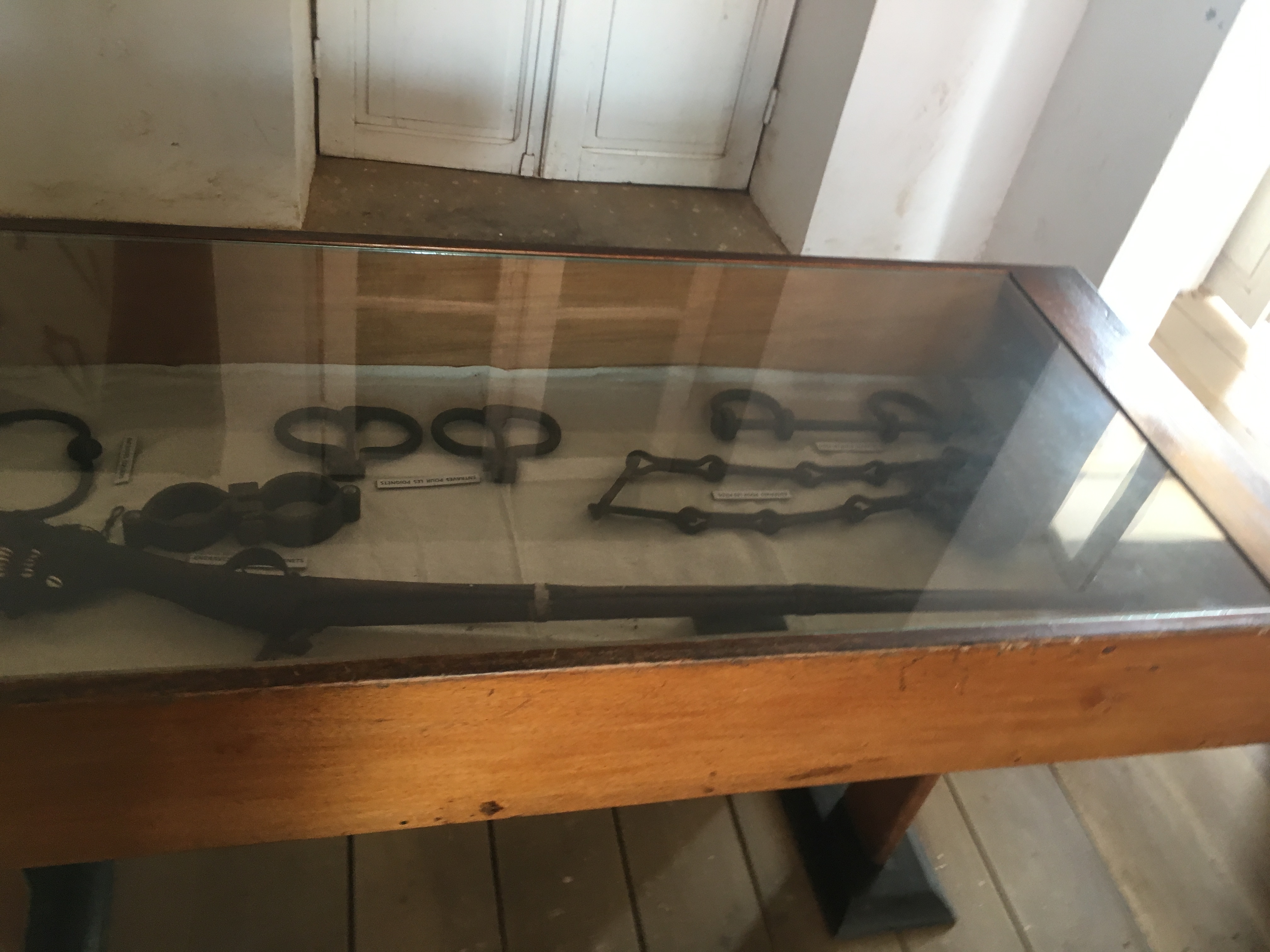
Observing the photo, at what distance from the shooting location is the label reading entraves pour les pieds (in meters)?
0.84

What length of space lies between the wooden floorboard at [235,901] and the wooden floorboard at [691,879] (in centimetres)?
30

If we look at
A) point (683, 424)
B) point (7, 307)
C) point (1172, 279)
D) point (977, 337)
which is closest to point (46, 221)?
point (7, 307)

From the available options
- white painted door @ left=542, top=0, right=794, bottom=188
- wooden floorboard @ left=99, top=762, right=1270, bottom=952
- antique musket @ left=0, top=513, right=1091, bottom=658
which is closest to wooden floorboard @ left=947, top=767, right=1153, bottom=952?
wooden floorboard @ left=99, top=762, right=1270, bottom=952

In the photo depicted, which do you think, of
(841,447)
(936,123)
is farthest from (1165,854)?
(936,123)

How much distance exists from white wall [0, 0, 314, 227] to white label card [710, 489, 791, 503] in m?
1.11

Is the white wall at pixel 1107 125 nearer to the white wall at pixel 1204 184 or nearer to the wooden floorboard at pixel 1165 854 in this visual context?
the white wall at pixel 1204 184

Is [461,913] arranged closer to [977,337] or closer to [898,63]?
[977,337]

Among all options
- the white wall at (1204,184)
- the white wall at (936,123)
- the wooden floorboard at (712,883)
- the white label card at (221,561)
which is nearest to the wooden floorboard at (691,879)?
the wooden floorboard at (712,883)

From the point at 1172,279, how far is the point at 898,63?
1.99 feet

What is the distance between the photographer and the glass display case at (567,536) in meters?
0.57

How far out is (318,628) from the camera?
25.2 inches

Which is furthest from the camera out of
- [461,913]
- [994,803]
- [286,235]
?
[994,803]

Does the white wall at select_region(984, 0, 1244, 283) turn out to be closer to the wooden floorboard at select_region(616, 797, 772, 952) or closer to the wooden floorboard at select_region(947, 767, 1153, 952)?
the wooden floorboard at select_region(947, 767, 1153, 952)

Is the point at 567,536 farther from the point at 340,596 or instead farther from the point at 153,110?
the point at 153,110
